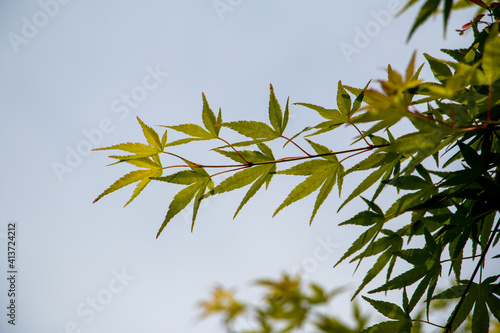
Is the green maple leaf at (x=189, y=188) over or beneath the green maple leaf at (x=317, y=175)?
over

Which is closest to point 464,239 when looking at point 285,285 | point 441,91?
point 441,91

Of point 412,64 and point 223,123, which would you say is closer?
point 412,64

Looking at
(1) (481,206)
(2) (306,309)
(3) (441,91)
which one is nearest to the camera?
(2) (306,309)

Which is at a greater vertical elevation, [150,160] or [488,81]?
[150,160]

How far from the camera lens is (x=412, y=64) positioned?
2.54 feet

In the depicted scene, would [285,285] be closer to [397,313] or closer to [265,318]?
[265,318]

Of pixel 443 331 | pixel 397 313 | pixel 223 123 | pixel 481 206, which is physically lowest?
pixel 443 331

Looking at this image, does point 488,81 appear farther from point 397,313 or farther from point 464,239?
point 397,313

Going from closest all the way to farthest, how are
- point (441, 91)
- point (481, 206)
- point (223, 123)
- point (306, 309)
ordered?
1. point (306, 309)
2. point (441, 91)
3. point (481, 206)
4. point (223, 123)

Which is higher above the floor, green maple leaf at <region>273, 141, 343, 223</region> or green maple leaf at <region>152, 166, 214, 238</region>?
green maple leaf at <region>152, 166, 214, 238</region>

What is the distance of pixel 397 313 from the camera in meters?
1.19

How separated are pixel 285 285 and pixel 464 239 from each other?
2.32 feet

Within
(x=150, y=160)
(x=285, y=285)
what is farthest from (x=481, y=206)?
(x=150, y=160)

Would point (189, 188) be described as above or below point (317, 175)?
above
